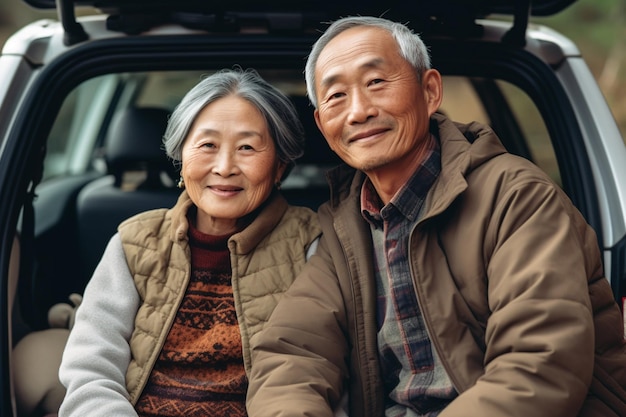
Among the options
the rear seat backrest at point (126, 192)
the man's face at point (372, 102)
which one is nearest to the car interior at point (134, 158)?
the rear seat backrest at point (126, 192)

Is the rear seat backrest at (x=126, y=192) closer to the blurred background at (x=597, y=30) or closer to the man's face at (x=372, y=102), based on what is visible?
the man's face at (x=372, y=102)

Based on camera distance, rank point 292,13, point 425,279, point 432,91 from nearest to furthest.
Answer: point 425,279 → point 432,91 → point 292,13

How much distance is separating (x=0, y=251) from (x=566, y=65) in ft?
5.44

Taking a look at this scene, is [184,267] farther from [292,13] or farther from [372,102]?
[292,13]

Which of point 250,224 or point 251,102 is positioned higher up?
point 251,102

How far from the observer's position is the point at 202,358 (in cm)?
211

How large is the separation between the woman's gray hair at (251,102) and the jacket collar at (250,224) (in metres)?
0.14

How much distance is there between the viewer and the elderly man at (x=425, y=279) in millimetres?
1628

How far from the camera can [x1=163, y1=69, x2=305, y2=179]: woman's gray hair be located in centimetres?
226

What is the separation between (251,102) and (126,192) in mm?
813

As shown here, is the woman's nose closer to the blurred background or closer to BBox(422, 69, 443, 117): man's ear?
BBox(422, 69, 443, 117): man's ear

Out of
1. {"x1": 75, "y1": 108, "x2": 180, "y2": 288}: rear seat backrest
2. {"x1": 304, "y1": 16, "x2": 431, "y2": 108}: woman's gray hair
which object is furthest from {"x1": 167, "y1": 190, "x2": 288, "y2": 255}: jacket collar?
{"x1": 75, "y1": 108, "x2": 180, "y2": 288}: rear seat backrest

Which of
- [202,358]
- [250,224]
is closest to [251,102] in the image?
[250,224]

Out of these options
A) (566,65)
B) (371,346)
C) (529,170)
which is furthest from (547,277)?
(566,65)
